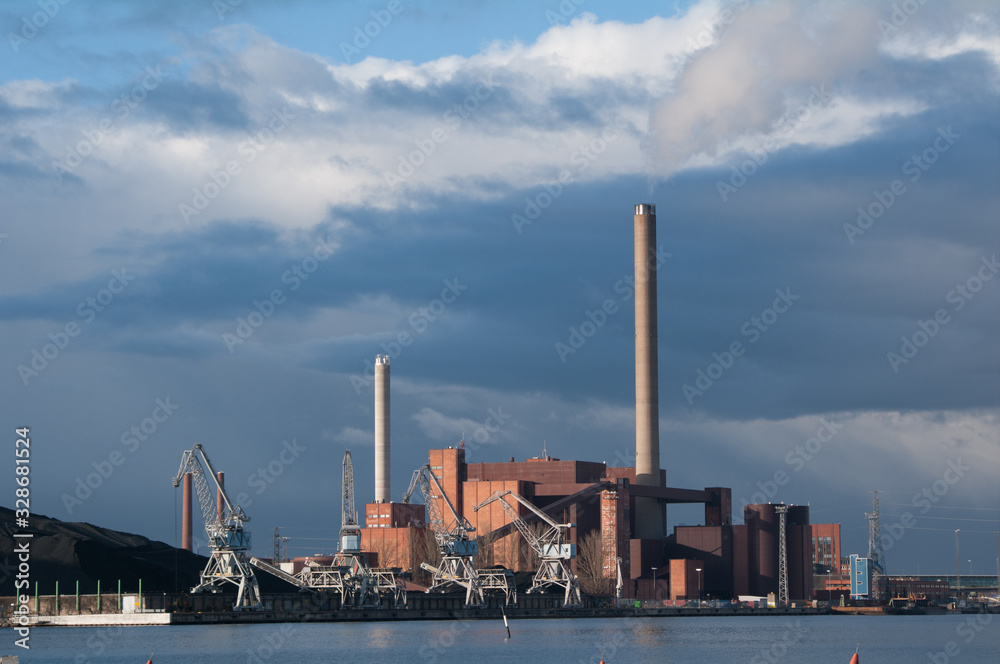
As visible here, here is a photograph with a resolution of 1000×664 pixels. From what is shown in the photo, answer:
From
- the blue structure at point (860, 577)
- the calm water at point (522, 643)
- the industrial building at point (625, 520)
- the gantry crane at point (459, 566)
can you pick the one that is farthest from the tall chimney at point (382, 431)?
the blue structure at point (860, 577)

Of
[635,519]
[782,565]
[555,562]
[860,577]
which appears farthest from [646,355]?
[860,577]

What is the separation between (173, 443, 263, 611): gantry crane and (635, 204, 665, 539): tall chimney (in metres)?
48.0

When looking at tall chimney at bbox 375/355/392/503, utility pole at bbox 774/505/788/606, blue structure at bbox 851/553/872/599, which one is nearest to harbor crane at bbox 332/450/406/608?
tall chimney at bbox 375/355/392/503

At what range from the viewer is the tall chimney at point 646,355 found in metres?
149

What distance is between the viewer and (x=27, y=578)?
110m

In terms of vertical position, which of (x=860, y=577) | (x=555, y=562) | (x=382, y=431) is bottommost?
(x=860, y=577)

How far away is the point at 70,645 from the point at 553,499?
77553 mm

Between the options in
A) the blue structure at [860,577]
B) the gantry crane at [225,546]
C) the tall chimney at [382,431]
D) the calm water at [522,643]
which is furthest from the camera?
the blue structure at [860,577]

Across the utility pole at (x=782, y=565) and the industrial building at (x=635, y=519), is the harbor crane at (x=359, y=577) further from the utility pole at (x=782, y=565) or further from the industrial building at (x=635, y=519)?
the utility pole at (x=782, y=565)

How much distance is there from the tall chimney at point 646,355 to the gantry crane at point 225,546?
158 ft

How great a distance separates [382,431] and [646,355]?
33301 mm

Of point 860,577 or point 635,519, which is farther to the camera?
point 860,577

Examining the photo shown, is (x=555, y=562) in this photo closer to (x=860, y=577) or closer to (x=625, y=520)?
(x=625, y=520)

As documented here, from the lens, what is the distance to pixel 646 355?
149m
